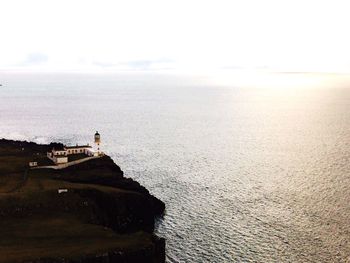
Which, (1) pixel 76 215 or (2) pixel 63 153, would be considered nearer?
(1) pixel 76 215

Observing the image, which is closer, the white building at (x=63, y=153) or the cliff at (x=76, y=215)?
the cliff at (x=76, y=215)

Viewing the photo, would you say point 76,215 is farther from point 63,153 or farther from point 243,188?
point 243,188

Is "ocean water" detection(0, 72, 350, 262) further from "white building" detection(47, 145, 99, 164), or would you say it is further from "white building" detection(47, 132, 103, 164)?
"white building" detection(47, 145, 99, 164)

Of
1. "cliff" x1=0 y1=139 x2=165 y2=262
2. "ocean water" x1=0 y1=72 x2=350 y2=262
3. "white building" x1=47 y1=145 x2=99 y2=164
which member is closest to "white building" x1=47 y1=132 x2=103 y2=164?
"white building" x1=47 y1=145 x2=99 y2=164

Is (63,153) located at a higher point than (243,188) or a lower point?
higher

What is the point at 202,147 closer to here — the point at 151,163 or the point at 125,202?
the point at 151,163

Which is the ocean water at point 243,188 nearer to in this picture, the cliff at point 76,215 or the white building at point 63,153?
the cliff at point 76,215

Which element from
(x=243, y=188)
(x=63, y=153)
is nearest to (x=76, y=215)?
(x=63, y=153)

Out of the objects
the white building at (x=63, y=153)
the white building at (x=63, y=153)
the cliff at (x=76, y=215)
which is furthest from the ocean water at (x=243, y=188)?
the white building at (x=63, y=153)
